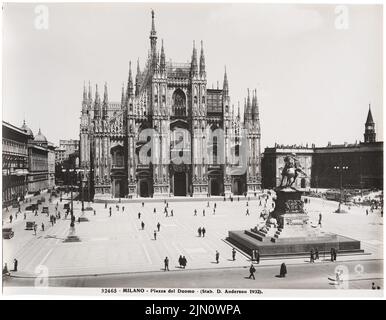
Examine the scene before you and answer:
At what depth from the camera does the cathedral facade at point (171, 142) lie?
213 ft

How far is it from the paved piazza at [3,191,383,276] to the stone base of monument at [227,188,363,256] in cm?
84

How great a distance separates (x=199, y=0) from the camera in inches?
843

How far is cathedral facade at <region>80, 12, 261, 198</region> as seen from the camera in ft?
213

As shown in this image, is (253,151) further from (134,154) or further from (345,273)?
(345,273)

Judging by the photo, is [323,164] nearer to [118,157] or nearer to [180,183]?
[180,183]

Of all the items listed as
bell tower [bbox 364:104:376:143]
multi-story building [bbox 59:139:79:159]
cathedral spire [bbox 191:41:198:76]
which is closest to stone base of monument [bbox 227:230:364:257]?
bell tower [bbox 364:104:376:143]

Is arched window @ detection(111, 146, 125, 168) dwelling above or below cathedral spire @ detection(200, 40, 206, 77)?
below

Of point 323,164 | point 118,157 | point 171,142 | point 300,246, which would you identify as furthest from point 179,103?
point 300,246

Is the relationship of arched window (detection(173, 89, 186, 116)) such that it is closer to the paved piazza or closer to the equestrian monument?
the paved piazza

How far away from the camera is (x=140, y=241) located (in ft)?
104

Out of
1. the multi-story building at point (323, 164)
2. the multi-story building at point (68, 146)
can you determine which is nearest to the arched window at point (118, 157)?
the multi-story building at point (323, 164)
